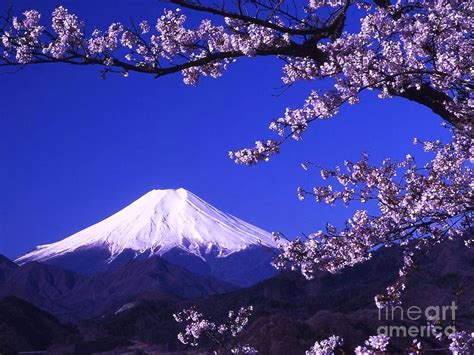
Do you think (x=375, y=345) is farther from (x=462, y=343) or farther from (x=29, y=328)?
(x=29, y=328)

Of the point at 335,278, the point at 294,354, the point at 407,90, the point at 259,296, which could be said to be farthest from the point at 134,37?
the point at 335,278

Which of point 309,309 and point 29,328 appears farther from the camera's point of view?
point 29,328

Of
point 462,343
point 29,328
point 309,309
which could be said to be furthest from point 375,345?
point 29,328

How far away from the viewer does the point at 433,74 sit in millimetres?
4820

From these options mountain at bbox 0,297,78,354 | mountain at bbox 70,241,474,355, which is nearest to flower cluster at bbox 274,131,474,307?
mountain at bbox 70,241,474,355

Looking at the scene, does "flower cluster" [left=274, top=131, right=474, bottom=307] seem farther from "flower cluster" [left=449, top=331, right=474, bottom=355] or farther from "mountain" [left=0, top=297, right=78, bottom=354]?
"mountain" [left=0, top=297, right=78, bottom=354]

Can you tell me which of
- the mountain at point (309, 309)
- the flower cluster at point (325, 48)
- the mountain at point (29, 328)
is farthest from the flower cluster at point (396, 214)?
the mountain at point (29, 328)

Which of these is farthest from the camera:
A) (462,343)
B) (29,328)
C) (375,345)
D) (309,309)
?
(29,328)

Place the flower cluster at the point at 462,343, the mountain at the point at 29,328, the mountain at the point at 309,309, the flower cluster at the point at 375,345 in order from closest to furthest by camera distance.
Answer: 1. the flower cluster at the point at 462,343
2. the flower cluster at the point at 375,345
3. the mountain at the point at 309,309
4. the mountain at the point at 29,328

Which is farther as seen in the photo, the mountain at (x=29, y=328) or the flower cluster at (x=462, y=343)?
the mountain at (x=29, y=328)

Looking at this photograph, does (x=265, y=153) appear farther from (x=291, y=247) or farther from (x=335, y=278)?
(x=335, y=278)

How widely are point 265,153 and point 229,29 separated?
3.82 ft

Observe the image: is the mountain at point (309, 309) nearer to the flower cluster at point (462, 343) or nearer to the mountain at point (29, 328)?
the mountain at point (29, 328)

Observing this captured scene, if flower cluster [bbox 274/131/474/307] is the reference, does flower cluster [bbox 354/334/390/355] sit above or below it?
A: below
